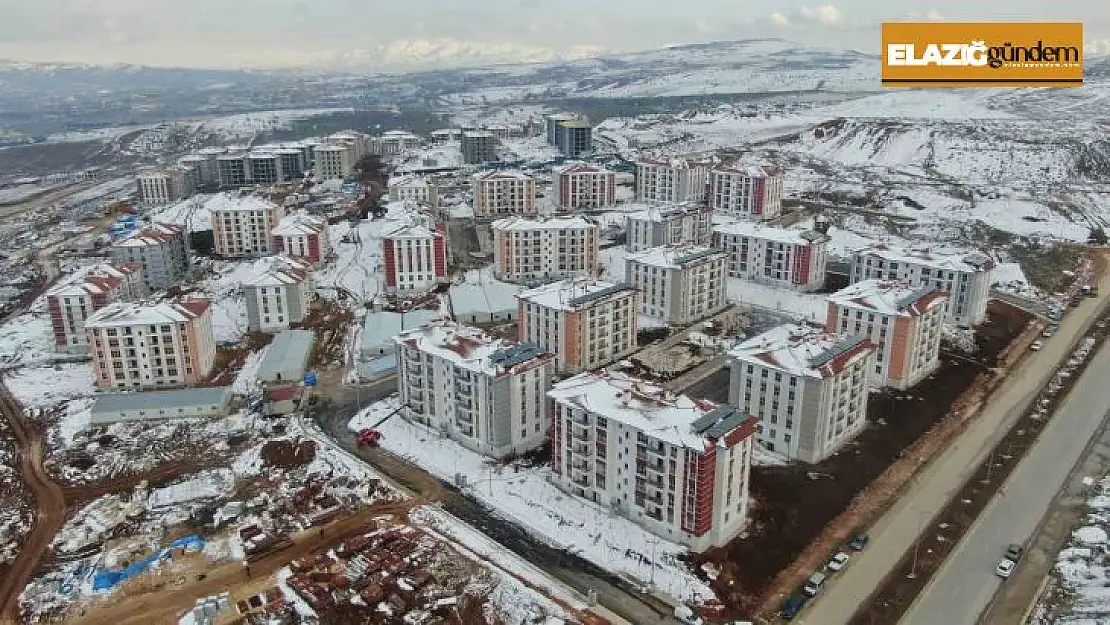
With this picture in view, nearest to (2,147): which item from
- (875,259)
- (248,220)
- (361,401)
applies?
(248,220)

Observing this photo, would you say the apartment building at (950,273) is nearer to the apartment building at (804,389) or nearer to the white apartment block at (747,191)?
the apartment building at (804,389)

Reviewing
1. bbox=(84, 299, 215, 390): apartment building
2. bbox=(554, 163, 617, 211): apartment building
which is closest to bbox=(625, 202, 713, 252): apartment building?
bbox=(554, 163, 617, 211): apartment building

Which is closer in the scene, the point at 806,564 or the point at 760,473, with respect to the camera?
the point at 806,564

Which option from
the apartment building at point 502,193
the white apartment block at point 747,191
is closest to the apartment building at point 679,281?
the white apartment block at point 747,191

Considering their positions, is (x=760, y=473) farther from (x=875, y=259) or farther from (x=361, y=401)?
(x=875, y=259)

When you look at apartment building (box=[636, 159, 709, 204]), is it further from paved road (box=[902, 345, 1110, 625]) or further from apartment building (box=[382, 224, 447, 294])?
paved road (box=[902, 345, 1110, 625])

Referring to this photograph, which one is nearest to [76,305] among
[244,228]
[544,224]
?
[244,228]
